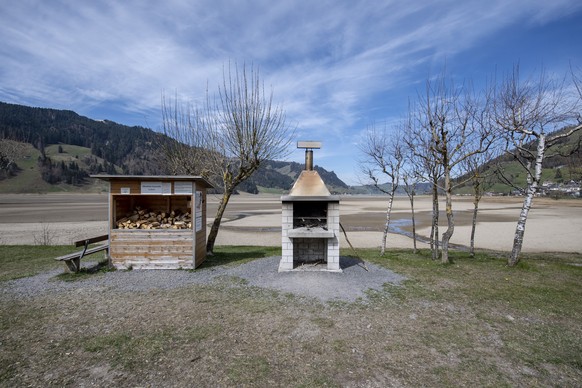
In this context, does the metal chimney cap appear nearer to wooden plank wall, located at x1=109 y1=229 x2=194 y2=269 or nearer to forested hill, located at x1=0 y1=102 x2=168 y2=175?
wooden plank wall, located at x1=109 y1=229 x2=194 y2=269

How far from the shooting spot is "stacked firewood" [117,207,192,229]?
371 inches

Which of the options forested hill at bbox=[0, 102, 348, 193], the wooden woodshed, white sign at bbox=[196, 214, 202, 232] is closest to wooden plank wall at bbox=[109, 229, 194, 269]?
the wooden woodshed

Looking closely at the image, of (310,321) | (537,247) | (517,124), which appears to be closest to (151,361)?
(310,321)

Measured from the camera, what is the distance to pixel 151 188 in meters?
9.24

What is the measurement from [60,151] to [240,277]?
6631 inches

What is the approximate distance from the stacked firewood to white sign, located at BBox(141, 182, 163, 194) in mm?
1033

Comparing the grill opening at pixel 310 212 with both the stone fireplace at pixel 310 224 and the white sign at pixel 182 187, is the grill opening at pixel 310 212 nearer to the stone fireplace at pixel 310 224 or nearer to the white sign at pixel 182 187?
the stone fireplace at pixel 310 224

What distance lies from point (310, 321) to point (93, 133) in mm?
224994

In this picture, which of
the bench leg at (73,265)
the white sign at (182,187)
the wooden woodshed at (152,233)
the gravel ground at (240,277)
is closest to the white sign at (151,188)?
the wooden woodshed at (152,233)

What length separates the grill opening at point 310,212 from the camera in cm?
950

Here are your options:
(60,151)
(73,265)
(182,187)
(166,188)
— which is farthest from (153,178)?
(60,151)

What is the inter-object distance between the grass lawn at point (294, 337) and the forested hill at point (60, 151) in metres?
46.5

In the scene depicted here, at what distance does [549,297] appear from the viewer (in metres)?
6.66

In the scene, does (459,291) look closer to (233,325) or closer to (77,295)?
(233,325)
